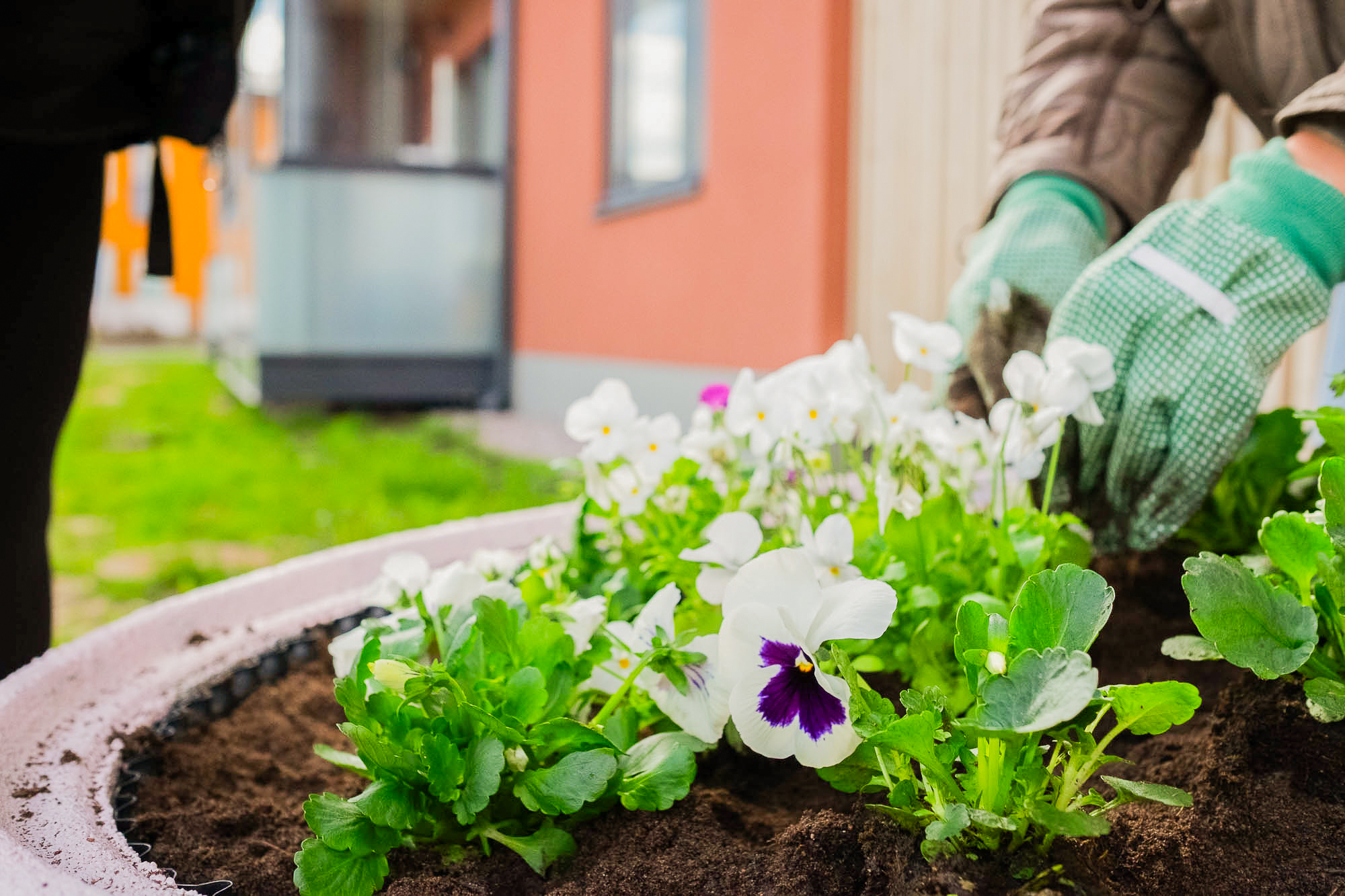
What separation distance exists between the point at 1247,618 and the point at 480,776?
16.0 inches

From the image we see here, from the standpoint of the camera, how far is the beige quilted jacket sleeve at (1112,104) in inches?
45.2

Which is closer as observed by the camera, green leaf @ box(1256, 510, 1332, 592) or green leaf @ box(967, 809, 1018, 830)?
green leaf @ box(967, 809, 1018, 830)

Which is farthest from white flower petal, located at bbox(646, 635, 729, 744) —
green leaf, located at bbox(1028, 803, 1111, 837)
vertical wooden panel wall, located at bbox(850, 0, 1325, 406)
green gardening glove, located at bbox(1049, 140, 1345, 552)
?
vertical wooden panel wall, located at bbox(850, 0, 1325, 406)

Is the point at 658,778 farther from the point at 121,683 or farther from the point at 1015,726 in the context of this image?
the point at 121,683

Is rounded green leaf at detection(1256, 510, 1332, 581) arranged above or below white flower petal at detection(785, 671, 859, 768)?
above

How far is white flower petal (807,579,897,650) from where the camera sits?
570 millimetres

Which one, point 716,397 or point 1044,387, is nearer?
point 1044,387

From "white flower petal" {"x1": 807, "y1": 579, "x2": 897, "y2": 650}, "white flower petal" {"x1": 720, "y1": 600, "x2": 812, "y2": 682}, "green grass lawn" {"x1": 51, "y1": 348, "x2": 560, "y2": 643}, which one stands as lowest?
"green grass lawn" {"x1": 51, "y1": 348, "x2": 560, "y2": 643}

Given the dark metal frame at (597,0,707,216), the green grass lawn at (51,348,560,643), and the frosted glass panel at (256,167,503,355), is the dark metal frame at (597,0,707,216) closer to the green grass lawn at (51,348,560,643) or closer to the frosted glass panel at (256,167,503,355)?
the frosted glass panel at (256,167,503,355)

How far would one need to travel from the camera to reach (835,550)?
0.71 metres

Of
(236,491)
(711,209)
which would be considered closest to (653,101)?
(711,209)

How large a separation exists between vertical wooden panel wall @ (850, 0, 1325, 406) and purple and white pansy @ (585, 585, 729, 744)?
2.62 meters

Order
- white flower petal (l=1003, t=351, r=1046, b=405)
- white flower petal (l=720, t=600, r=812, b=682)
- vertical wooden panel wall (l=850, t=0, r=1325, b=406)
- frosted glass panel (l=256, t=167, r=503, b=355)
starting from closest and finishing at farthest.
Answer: white flower petal (l=720, t=600, r=812, b=682), white flower petal (l=1003, t=351, r=1046, b=405), vertical wooden panel wall (l=850, t=0, r=1325, b=406), frosted glass panel (l=256, t=167, r=503, b=355)

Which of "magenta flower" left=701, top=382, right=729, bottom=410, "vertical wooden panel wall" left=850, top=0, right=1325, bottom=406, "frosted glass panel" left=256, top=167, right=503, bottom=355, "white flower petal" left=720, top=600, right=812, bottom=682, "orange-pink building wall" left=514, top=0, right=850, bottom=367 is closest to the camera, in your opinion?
"white flower petal" left=720, top=600, right=812, bottom=682
